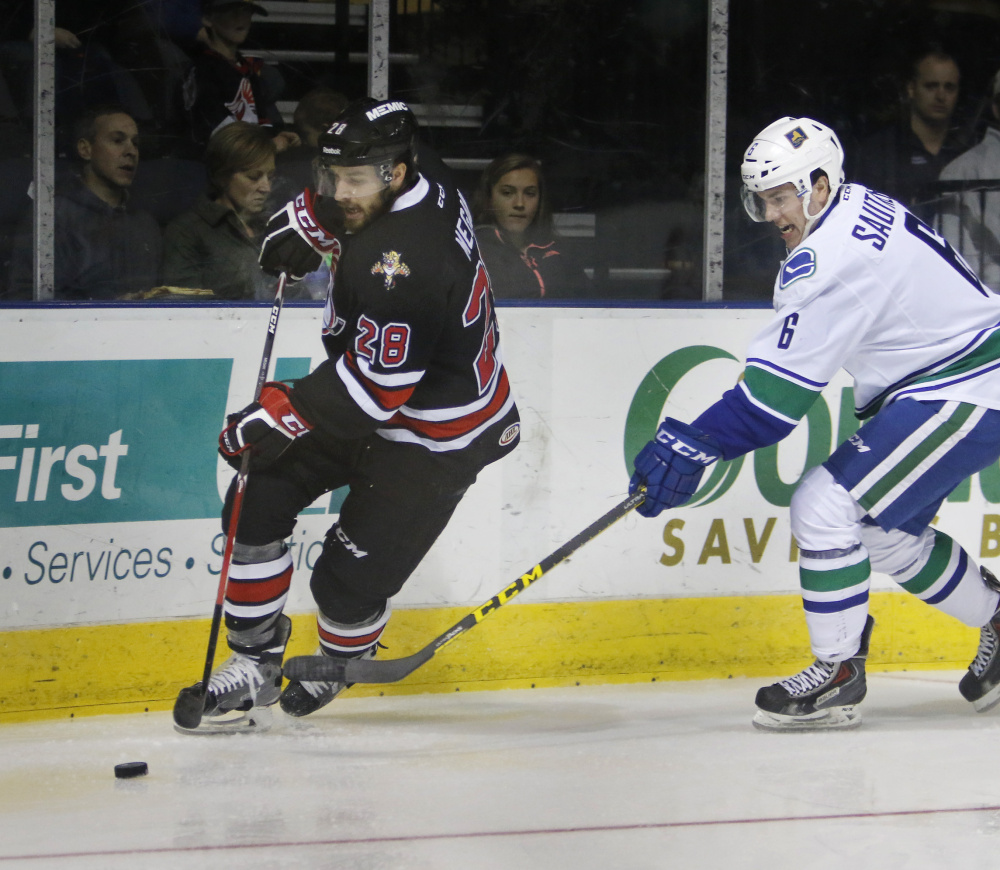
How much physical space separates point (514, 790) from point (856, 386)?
1132mm

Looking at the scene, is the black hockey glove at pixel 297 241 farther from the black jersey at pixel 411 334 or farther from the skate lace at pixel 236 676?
the skate lace at pixel 236 676

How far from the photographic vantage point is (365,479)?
2.78 metres

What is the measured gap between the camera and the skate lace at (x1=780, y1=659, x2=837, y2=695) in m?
2.82

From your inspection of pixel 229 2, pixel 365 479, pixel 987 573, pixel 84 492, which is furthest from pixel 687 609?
pixel 229 2

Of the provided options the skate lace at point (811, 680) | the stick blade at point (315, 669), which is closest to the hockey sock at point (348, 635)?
the stick blade at point (315, 669)

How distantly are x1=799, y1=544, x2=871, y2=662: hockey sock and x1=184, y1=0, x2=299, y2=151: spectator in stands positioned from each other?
170cm

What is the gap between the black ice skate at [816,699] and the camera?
2.82m

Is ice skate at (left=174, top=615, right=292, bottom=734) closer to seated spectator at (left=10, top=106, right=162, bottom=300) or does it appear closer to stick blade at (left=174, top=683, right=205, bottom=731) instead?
stick blade at (left=174, top=683, right=205, bottom=731)

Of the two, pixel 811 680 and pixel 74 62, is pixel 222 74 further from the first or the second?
pixel 811 680

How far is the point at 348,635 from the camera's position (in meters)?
2.86

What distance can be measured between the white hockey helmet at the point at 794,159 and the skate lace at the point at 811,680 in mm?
937

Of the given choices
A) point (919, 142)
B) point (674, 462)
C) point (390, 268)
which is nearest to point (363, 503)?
point (390, 268)

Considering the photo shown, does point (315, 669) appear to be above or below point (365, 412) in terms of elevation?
below

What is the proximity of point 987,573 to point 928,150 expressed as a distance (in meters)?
1.29
